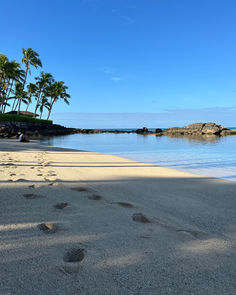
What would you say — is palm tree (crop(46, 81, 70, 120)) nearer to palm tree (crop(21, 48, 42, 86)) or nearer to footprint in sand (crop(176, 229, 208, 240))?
palm tree (crop(21, 48, 42, 86))

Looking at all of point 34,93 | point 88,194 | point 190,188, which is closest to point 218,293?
point 88,194

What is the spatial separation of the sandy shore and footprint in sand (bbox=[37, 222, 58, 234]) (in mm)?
11

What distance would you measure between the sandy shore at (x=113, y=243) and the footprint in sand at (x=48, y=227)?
0.01 metres

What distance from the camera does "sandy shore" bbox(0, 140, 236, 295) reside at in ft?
4.55

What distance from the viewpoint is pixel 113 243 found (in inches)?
75.4

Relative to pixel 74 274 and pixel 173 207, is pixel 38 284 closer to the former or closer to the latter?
pixel 74 274

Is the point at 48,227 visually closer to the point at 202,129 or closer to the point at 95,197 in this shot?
the point at 95,197

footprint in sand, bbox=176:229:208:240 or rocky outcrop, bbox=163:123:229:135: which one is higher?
rocky outcrop, bbox=163:123:229:135

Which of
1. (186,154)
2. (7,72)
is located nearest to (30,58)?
(7,72)

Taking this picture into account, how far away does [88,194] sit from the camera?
3.56m

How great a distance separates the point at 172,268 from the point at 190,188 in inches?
123

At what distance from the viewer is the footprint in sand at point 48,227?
2080 millimetres

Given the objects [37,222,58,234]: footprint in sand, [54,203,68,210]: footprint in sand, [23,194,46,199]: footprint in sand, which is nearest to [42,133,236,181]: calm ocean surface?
[54,203,68,210]: footprint in sand

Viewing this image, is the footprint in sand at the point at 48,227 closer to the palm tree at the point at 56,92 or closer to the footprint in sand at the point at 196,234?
the footprint in sand at the point at 196,234
